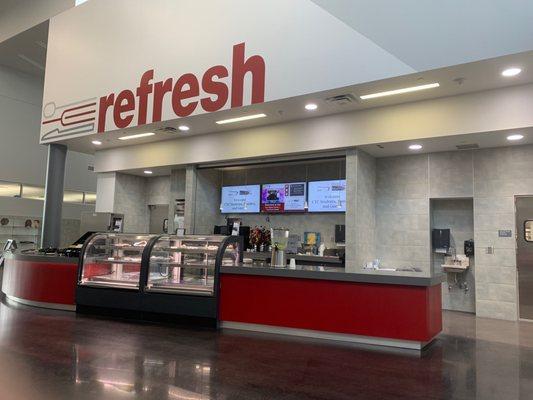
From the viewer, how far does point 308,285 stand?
203 inches

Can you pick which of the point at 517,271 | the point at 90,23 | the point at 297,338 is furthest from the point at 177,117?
the point at 517,271

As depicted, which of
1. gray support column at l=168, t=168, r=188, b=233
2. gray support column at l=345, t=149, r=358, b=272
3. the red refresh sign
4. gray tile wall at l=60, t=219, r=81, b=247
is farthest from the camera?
gray tile wall at l=60, t=219, r=81, b=247

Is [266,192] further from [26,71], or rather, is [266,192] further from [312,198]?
[26,71]

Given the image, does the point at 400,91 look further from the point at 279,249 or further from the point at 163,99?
the point at 163,99

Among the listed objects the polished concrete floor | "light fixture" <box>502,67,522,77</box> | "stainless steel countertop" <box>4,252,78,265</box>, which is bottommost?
the polished concrete floor

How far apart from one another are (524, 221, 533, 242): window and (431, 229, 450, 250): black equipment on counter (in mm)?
1220

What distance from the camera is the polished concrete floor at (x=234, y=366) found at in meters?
3.29

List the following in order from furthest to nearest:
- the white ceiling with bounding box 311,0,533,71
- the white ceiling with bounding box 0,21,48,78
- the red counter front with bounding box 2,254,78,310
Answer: the white ceiling with bounding box 0,21,48,78 → the red counter front with bounding box 2,254,78,310 → the white ceiling with bounding box 311,0,533,71

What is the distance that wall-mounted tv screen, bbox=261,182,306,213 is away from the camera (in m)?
8.63

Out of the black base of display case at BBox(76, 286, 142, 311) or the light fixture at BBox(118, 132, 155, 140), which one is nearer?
the black base of display case at BBox(76, 286, 142, 311)

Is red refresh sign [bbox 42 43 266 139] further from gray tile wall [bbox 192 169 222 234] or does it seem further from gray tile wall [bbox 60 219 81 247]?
gray tile wall [bbox 60 219 81 247]

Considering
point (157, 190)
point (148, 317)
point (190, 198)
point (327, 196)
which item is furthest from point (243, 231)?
point (157, 190)

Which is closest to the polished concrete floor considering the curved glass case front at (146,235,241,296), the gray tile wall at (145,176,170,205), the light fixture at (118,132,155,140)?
the curved glass case front at (146,235,241,296)

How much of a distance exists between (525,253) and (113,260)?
6.74 m
